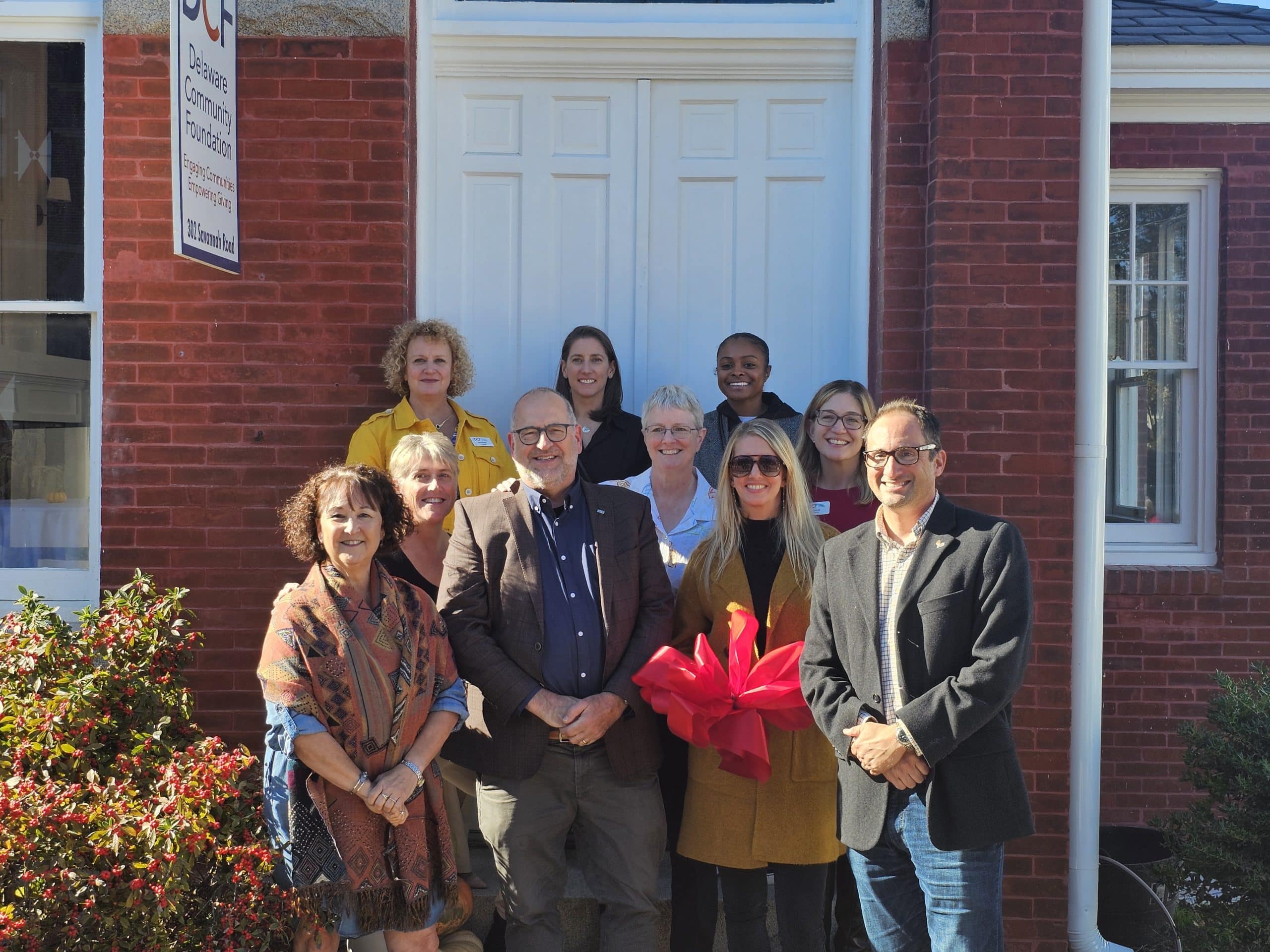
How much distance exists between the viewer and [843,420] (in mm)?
4195

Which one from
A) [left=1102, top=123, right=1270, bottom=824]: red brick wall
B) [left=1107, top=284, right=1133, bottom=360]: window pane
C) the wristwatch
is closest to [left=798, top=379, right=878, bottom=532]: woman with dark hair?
the wristwatch

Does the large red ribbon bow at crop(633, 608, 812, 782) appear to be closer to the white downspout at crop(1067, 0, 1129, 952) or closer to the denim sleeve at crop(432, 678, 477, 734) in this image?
the denim sleeve at crop(432, 678, 477, 734)

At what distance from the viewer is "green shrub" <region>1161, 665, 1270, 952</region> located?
425cm

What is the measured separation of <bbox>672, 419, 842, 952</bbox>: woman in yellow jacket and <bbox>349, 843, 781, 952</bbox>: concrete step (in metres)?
0.62

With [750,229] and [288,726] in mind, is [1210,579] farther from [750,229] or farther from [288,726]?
[288,726]

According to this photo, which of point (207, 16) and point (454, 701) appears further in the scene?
point (207, 16)

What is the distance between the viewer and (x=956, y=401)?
468 centimetres

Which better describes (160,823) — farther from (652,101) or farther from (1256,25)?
(1256,25)

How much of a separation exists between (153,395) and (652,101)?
8.45 feet

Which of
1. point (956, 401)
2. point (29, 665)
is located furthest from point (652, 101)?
point (29, 665)

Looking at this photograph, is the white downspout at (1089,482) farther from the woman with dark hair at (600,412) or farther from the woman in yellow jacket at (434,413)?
the woman in yellow jacket at (434,413)

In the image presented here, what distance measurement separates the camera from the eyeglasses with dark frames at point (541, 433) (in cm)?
363

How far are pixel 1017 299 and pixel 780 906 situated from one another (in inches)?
102

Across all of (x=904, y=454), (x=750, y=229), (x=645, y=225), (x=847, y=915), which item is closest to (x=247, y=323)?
(x=645, y=225)
